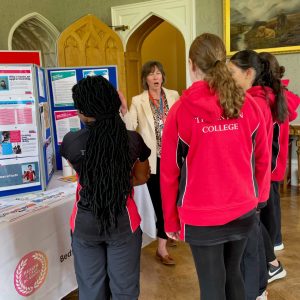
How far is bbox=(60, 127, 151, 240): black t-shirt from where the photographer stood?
4.33 feet

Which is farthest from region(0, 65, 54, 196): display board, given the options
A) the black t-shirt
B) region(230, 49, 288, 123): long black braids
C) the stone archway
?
the stone archway

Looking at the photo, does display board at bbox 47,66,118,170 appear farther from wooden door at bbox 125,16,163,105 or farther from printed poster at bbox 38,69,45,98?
wooden door at bbox 125,16,163,105

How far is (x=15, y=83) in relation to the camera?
1765 mm

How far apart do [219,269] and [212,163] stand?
0.42 metres

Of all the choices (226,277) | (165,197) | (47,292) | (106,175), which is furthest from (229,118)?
(47,292)

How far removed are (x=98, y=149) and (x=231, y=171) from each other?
1.62 feet

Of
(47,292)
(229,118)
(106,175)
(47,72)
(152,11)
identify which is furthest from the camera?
(152,11)

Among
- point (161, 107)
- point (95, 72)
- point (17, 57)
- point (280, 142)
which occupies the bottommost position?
point (280, 142)

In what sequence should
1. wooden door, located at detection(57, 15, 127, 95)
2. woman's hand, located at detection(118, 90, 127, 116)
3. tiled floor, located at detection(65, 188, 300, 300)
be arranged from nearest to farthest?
woman's hand, located at detection(118, 90, 127, 116)
tiled floor, located at detection(65, 188, 300, 300)
wooden door, located at detection(57, 15, 127, 95)

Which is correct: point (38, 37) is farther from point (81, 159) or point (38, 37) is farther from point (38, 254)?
point (81, 159)

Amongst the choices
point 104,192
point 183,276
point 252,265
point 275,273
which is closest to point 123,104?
point 104,192

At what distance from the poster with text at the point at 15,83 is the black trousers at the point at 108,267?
0.82m

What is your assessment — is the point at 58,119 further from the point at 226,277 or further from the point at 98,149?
the point at 226,277

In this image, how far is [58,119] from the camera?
7.55 ft
